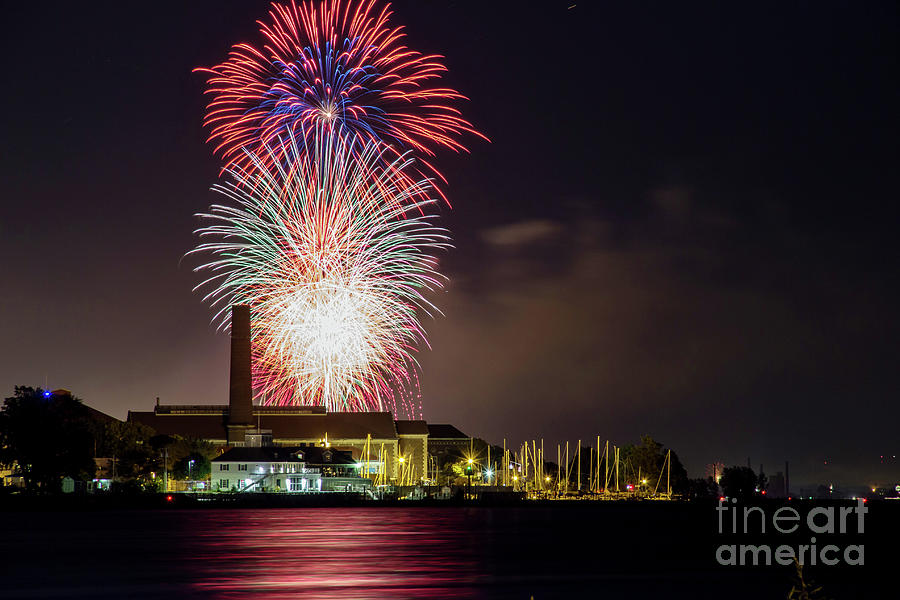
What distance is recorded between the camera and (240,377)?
134 m

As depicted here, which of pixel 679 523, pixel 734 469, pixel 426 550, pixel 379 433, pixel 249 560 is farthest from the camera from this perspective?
pixel 734 469

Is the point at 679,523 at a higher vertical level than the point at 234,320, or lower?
lower

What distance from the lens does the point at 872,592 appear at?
116ft

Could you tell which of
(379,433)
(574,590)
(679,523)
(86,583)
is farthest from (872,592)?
(379,433)

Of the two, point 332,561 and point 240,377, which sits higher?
point 240,377

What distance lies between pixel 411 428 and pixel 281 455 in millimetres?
56977

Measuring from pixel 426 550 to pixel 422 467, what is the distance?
134m

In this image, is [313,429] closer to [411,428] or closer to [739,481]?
[411,428]

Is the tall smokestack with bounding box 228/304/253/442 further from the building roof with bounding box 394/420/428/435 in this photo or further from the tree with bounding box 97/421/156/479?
the building roof with bounding box 394/420/428/435

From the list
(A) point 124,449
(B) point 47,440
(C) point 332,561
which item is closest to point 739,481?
(A) point 124,449

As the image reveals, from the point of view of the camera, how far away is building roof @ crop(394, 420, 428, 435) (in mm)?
186125

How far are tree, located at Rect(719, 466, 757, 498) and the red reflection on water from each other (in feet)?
427

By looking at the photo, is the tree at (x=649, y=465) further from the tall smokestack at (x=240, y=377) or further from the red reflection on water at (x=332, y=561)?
the red reflection on water at (x=332, y=561)

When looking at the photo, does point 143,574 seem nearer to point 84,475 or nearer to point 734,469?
point 84,475
